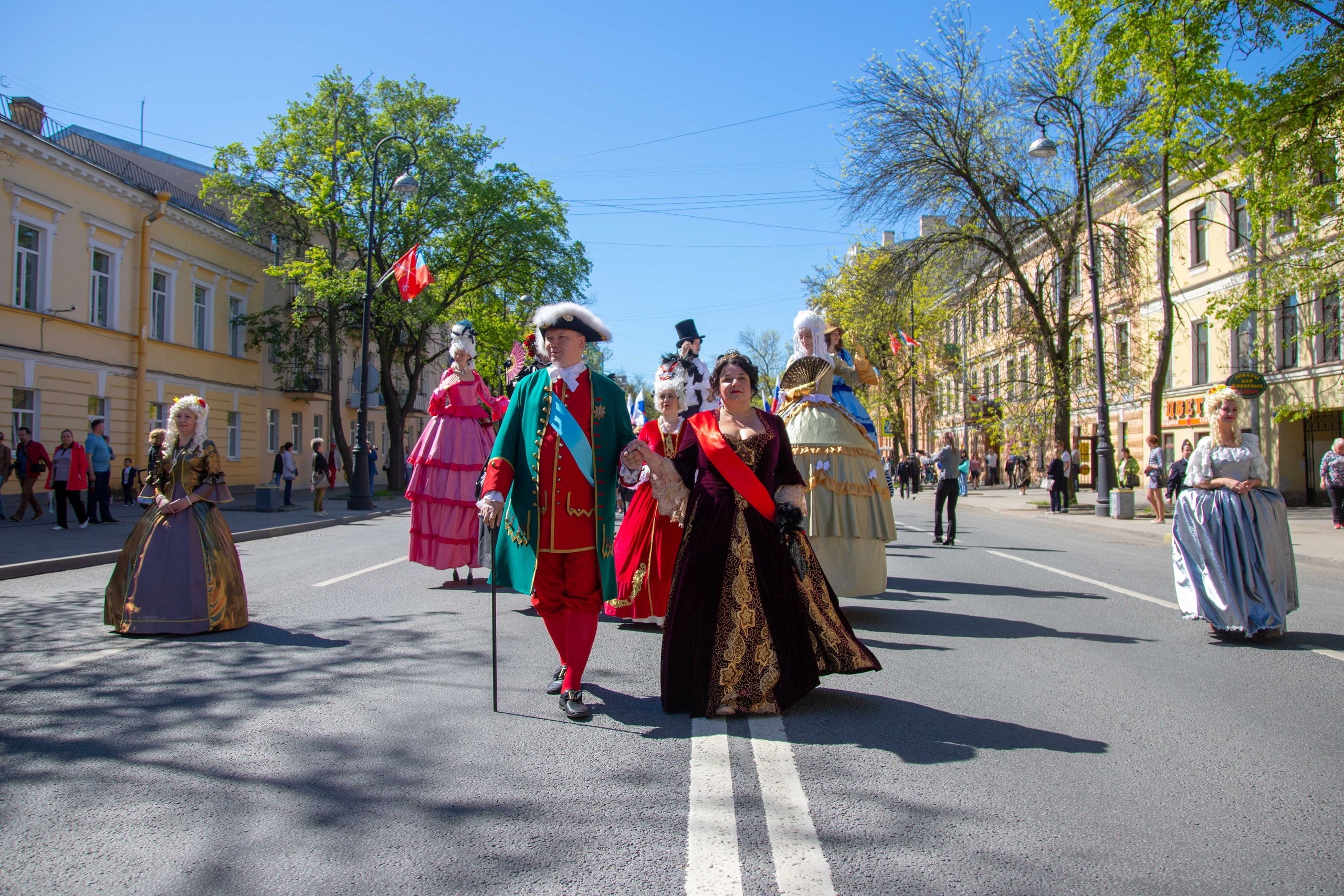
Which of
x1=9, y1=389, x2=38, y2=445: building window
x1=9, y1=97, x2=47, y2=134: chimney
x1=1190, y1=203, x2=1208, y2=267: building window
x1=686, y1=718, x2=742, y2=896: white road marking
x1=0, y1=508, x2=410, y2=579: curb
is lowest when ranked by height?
x1=686, y1=718, x2=742, y2=896: white road marking

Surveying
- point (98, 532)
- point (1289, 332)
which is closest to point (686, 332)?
point (98, 532)

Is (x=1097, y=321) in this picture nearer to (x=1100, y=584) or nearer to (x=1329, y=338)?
(x=1329, y=338)

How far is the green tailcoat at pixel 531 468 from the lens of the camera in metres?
4.40

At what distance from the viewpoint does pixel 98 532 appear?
15.0 meters

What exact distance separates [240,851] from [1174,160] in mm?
21270

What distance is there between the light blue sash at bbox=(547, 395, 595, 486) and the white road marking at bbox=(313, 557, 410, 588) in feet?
17.0

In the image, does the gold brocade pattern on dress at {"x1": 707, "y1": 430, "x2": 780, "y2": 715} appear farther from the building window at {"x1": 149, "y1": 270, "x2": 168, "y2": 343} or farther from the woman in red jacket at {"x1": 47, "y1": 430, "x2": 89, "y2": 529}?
the building window at {"x1": 149, "y1": 270, "x2": 168, "y2": 343}

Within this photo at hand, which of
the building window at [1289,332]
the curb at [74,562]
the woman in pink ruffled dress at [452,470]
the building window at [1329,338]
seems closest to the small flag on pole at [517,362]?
the woman in pink ruffled dress at [452,470]

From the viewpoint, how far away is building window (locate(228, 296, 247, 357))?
32281mm

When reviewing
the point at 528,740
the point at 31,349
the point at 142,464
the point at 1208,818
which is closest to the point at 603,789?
the point at 528,740

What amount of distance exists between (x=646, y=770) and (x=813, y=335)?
4257 millimetres

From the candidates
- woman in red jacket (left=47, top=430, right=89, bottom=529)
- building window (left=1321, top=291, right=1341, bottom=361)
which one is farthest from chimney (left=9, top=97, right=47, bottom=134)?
building window (left=1321, top=291, right=1341, bottom=361)

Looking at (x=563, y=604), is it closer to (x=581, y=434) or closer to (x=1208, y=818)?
(x=581, y=434)

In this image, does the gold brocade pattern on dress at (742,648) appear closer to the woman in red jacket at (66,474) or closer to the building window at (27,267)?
the woman in red jacket at (66,474)
